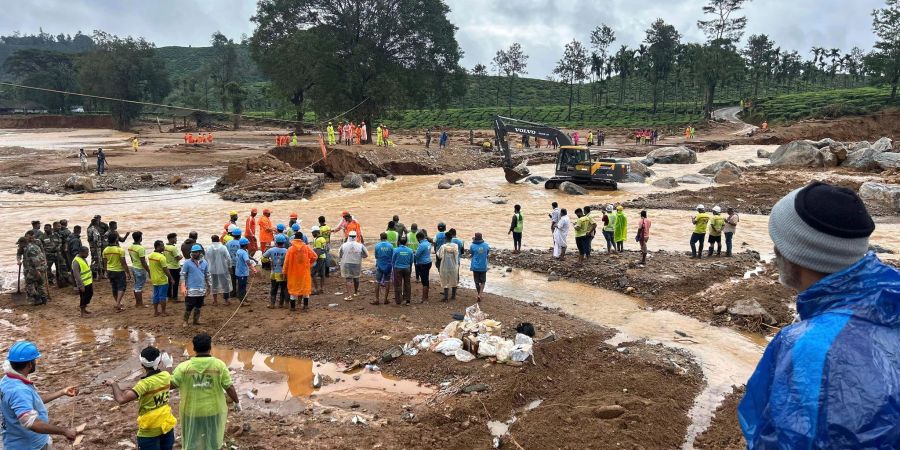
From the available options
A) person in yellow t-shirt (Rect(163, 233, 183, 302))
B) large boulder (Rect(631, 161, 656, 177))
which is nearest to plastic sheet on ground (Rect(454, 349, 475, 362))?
person in yellow t-shirt (Rect(163, 233, 183, 302))

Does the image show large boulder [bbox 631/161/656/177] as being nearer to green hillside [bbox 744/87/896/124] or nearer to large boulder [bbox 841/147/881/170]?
large boulder [bbox 841/147/881/170]

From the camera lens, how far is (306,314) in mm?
10742

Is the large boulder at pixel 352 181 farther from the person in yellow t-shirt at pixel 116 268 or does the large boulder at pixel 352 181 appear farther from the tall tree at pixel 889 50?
the tall tree at pixel 889 50

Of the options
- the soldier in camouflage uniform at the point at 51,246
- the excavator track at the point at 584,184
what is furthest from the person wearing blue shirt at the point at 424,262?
the excavator track at the point at 584,184

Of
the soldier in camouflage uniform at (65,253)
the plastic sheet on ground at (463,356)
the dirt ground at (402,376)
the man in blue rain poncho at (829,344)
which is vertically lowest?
the dirt ground at (402,376)

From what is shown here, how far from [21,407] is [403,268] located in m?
7.20

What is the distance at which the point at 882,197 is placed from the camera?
74.0ft

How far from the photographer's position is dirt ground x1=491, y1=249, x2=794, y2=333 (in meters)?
11.4

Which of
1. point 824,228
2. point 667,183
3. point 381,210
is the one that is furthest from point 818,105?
point 824,228

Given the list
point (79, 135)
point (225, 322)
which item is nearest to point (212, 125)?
point (79, 135)

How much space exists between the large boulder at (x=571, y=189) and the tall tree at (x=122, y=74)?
173 feet

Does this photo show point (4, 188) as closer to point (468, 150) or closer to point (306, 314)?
point (306, 314)

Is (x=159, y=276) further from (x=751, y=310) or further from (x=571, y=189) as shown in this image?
(x=571, y=189)

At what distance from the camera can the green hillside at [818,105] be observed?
184 feet
